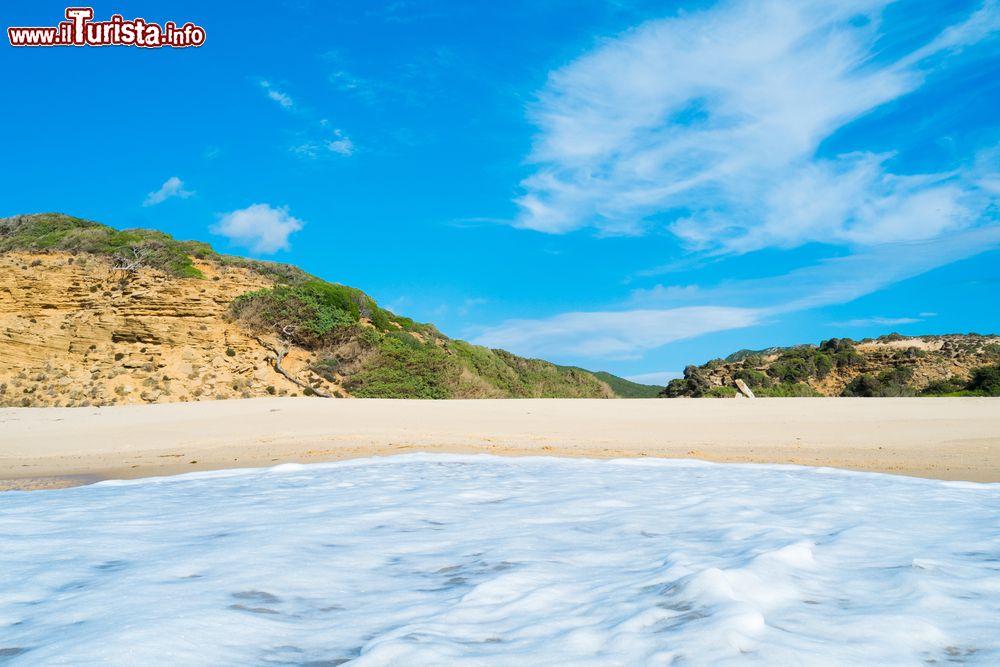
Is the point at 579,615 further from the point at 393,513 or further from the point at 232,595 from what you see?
the point at 393,513

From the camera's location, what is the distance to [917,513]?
3576mm

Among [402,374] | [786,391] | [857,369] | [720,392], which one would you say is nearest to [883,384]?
[857,369]

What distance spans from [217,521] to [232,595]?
5.12 ft

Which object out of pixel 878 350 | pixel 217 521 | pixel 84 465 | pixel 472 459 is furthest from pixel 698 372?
pixel 217 521

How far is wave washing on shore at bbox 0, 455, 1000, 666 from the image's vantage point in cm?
170

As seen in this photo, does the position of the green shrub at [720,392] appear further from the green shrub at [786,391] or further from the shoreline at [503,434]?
the shoreline at [503,434]

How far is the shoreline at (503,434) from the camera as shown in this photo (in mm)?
6883

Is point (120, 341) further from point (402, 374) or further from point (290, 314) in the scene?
point (402, 374)

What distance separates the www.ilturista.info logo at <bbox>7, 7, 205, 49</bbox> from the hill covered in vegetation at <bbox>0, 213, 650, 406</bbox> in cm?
877

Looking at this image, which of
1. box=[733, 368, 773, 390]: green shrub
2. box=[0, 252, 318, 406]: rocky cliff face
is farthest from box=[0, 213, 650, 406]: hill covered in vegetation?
box=[733, 368, 773, 390]: green shrub

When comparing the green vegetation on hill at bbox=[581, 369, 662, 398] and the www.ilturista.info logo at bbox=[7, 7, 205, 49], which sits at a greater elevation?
the www.ilturista.info logo at bbox=[7, 7, 205, 49]

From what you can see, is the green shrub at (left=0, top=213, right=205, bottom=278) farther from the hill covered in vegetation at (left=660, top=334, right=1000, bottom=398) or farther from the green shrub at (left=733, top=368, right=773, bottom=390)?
the green shrub at (left=733, top=368, right=773, bottom=390)

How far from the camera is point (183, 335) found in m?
21.3

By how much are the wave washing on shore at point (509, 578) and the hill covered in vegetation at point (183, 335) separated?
54.0 feet
